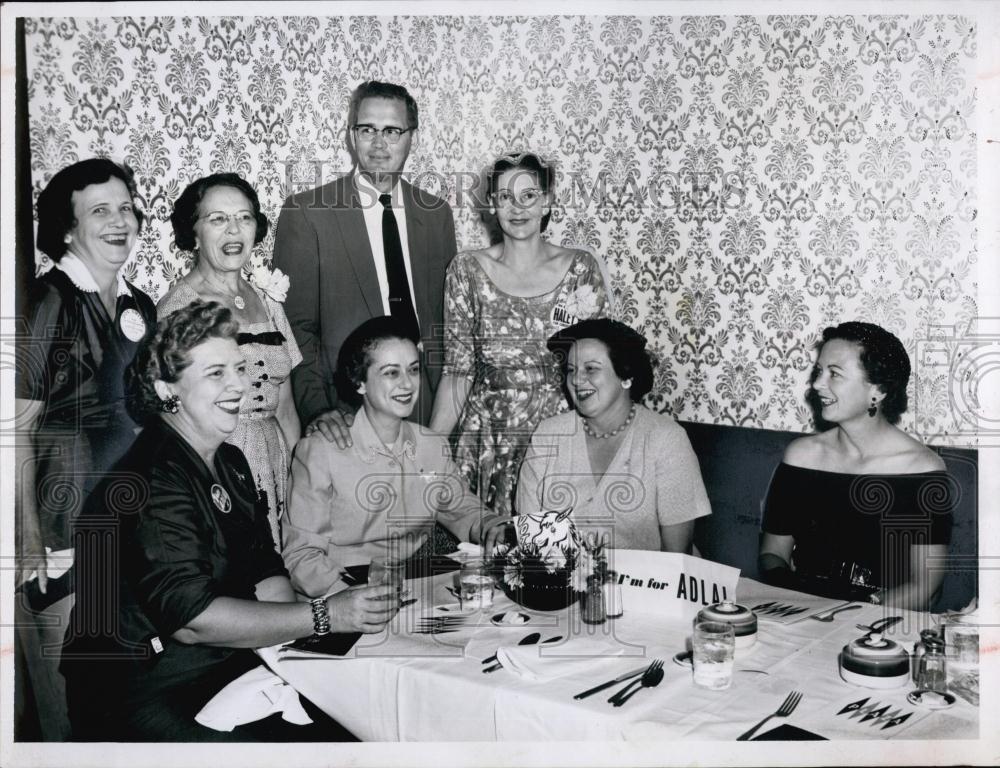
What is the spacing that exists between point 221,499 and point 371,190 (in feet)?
3.13

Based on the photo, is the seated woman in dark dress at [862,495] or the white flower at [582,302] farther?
the white flower at [582,302]

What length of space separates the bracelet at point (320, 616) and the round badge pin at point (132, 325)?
89 cm

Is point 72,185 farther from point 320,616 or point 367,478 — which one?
point 320,616

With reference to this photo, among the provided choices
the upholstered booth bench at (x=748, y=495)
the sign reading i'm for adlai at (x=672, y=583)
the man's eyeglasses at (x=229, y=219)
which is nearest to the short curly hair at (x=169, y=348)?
the man's eyeglasses at (x=229, y=219)

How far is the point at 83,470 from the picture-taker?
2.43 m

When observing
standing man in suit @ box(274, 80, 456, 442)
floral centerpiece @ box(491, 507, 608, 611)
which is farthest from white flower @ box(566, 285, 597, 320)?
floral centerpiece @ box(491, 507, 608, 611)

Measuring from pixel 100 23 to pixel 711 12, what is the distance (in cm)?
172

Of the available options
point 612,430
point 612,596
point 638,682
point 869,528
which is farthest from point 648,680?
point 869,528

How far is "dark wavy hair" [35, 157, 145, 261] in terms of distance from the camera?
8.00 feet

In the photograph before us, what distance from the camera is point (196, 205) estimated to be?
2.45 meters

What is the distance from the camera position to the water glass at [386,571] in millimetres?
2373

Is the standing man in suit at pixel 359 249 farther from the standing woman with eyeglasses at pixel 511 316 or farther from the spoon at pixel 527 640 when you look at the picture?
the spoon at pixel 527 640

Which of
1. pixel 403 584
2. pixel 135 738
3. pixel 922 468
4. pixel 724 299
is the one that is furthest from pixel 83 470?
pixel 922 468

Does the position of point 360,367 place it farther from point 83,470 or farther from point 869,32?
point 869,32
